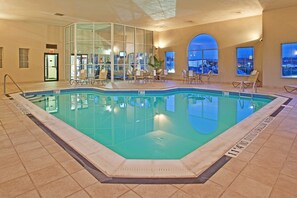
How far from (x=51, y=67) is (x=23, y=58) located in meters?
1.68

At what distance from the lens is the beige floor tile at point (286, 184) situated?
2.00 m

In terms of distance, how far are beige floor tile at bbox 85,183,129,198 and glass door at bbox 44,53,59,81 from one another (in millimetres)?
13546

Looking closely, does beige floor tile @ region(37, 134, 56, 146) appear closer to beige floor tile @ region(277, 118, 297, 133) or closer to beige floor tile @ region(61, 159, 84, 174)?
beige floor tile @ region(61, 159, 84, 174)

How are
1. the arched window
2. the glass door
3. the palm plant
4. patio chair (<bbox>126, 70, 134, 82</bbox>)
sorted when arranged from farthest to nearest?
the palm plant < the glass door < the arched window < patio chair (<bbox>126, 70, 134, 82</bbox>)

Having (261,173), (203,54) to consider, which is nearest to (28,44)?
(203,54)

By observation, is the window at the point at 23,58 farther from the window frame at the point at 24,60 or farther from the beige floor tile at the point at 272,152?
the beige floor tile at the point at 272,152

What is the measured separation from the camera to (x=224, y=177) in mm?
2248

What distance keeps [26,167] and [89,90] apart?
8472 millimetres

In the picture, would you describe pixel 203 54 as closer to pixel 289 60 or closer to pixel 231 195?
pixel 289 60

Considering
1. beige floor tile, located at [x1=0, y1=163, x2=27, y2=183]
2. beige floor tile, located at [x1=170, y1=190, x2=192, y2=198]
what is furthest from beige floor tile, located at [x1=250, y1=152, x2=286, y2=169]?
beige floor tile, located at [x1=0, y1=163, x2=27, y2=183]

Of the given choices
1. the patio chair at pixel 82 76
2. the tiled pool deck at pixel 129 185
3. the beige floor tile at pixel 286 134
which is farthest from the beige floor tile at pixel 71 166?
the patio chair at pixel 82 76

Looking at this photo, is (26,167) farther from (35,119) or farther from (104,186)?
(35,119)

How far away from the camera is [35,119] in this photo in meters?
4.60

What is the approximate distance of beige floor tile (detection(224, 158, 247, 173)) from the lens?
241 centimetres
